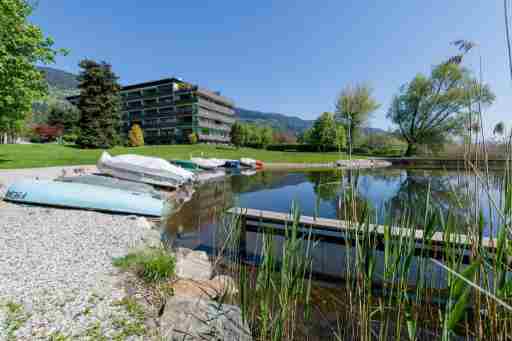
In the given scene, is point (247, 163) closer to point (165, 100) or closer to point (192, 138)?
point (192, 138)

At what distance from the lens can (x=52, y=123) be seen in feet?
154

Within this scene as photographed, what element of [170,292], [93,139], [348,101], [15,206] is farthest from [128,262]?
[93,139]

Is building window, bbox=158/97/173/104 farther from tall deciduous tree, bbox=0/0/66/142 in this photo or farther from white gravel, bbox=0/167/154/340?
white gravel, bbox=0/167/154/340

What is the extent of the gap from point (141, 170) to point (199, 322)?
805 centimetres

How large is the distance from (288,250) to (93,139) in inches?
1139

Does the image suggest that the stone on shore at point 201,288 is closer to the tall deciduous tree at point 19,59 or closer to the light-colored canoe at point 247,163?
the tall deciduous tree at point 19,59

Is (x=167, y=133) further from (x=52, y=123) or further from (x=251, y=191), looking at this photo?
(x=251, y=191)

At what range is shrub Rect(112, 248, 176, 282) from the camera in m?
2.60

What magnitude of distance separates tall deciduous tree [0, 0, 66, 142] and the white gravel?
513 centimetres

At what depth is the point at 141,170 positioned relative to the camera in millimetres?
8656

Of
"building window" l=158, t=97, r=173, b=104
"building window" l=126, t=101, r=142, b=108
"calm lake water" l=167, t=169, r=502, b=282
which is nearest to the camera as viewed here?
"calm lake water" l=167, t=169, r=502, b=282

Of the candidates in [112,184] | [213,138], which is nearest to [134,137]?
[213,138]

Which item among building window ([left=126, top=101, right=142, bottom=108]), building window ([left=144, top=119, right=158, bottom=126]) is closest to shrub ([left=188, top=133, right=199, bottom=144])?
building window ([left=144, top=119, right=158, bottom=126])

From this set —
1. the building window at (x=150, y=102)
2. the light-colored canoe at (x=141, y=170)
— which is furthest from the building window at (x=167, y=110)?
the light-colored canoe at (x=141, y=170)
